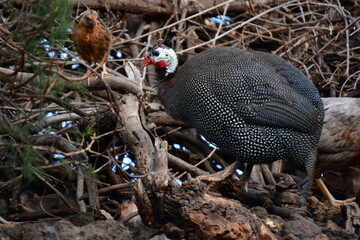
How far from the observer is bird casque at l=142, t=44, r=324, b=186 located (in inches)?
158

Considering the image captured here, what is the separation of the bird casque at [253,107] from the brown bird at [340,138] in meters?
0.71

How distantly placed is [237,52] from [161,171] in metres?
1.14

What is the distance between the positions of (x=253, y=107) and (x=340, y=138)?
1.13 meters

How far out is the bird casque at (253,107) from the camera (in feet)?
13.1

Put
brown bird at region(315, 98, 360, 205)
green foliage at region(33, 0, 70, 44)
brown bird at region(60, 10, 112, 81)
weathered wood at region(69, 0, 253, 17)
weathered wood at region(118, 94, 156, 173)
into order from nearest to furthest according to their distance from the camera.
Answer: green foliage at region(33, 0, 70, 44) → brown bird at region(60, 10, 112, 81) → weathered wood at region(118, 94, 156, 173) → brown bird at region(315, 98, 360, 205) → weathered wood at region(69, 0, 253, 17)

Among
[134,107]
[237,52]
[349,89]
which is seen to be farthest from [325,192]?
[134,107]

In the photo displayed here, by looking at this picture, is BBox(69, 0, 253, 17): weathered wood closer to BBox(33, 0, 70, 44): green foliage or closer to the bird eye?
the bird eye

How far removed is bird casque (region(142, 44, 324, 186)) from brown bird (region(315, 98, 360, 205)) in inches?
28.1

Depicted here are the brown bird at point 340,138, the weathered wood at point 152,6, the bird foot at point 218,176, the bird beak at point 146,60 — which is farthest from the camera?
the weathered wood at point 152,6

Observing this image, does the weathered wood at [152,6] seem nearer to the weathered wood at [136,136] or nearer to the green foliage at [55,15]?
the weathered wood at [136,136]

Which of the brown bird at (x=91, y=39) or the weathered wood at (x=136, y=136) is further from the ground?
the brown bird at (x=91, y=39)

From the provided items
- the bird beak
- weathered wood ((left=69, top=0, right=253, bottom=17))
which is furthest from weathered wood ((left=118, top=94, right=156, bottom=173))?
weathered wood ((left=69, top=0, right=253, bottom=17))

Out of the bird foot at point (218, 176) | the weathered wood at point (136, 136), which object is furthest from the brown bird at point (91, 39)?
the bird foot at point (218, 176)

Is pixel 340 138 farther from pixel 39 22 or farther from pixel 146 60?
pixel 39 22
